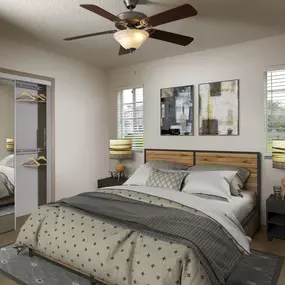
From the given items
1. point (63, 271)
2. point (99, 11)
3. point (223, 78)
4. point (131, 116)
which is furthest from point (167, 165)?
point (99, 11)

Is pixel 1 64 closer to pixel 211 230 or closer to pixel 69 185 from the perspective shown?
pixel 69 185

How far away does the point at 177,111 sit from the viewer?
4438 mm

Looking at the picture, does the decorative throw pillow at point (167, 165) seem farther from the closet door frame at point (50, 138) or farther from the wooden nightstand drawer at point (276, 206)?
the closet door frame at point (50, 138)

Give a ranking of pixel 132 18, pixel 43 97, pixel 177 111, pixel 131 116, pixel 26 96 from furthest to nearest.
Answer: pixel 131 116, pixel 177 111, pixel 43 97, pixel 26 96, pixel 132 18

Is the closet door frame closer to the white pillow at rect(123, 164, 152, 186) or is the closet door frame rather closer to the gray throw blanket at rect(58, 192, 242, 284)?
the white pillow at rect(123, 164, 152, 186)

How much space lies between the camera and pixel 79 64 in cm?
475

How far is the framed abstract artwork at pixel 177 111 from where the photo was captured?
4312 mm

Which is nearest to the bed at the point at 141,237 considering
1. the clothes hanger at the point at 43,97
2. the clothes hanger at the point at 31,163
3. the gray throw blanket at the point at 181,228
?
the gray throw blanket at the point at 181,228

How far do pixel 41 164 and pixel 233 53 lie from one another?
3.35m

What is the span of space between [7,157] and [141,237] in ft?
8.51

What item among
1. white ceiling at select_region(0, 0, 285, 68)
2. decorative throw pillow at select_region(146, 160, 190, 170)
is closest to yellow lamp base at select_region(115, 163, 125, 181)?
decorative throw pillow at select_region(146, 160, 190, 170)

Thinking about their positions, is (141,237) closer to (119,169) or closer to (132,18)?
(132,18)

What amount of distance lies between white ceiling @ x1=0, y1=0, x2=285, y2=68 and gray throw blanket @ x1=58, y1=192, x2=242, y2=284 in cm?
203

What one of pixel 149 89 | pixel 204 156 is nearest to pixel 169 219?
pixel 204 156
